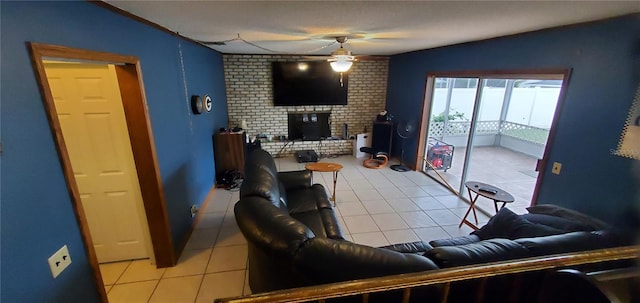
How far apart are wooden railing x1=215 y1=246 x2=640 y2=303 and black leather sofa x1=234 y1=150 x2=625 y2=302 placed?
11.1 inches

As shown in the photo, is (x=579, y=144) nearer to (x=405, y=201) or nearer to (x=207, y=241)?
(x=405, y=201)

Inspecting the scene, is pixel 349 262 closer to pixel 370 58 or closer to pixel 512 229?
pixel 512 229

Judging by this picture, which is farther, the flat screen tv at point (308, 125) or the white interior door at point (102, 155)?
the flat screen tv at point (308, 125)

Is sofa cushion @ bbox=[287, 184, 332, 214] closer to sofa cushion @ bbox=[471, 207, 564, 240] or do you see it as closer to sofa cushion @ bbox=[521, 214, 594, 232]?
sofa cushion @ bbox=[471, 207, 564, 240]

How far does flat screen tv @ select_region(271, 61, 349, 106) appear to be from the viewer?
5672 mm

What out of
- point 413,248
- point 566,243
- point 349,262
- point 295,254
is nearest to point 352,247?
point 349,262

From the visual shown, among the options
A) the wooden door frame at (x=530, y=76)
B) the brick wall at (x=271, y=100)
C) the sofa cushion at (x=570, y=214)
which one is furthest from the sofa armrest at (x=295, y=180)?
the brick wall at (x=271, y=100)

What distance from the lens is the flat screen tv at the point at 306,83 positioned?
223 inches

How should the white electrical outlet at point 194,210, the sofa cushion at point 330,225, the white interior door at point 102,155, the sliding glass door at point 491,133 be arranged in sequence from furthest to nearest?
the sliding glass door at point 491,133 → the white electrical outlet at point 194,210 → the sofa cushion at point 330,225 → the white interior door at point 102,155

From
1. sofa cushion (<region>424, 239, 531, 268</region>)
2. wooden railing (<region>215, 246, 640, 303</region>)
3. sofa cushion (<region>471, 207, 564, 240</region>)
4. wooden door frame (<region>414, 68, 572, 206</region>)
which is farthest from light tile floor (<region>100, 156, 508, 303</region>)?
wooden railing (<region>215, 246, 640, 303</region>)

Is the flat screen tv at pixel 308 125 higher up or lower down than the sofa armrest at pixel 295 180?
higher up

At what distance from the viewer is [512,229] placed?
7.12ft

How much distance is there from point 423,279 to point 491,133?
751 cm

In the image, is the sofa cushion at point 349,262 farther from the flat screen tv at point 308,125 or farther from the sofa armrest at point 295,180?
the flat screen tv at point 308,125
